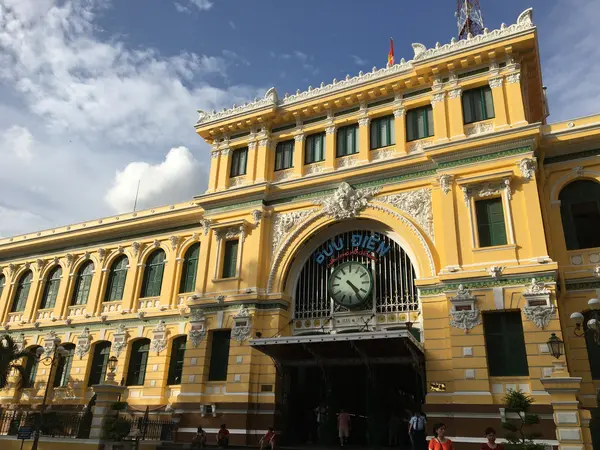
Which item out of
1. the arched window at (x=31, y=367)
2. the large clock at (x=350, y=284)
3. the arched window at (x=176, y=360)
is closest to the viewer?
the large clock at (x=350, y=284)

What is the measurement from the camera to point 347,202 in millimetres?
22156

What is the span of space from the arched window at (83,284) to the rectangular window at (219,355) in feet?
37.2

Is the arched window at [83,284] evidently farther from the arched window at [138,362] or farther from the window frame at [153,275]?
the arched window at [138,362]

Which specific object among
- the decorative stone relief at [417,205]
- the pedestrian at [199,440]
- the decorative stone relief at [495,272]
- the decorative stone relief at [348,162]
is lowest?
the pedestrian at [199,440]

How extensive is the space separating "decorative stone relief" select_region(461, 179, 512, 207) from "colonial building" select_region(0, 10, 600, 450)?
70 millimetres

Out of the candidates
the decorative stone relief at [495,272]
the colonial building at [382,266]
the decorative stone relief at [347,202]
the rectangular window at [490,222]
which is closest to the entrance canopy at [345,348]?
the colonial building at [382,266]

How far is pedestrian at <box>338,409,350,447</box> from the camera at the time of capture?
1906 cm

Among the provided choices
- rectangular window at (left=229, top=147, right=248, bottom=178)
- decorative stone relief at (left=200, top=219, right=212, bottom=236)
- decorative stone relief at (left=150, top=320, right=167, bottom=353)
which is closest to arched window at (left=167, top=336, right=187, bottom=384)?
decorative stone relief at (left=150, top=320, right=167, bottom=353)

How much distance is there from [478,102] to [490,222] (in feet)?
17.3

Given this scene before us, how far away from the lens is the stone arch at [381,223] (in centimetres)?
1993

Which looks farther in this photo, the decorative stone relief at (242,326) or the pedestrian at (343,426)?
the decorative stone relief at (242,326)

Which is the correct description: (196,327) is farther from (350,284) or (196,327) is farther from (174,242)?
(350,284)

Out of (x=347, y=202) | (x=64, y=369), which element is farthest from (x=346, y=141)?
(x=64, y=369)

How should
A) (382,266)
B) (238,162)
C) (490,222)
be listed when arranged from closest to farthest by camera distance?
(490,222) < (382,266) < (238,162)
